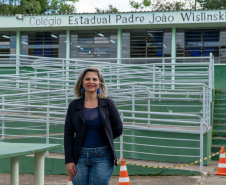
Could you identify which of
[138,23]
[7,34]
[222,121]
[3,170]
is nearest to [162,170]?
[3,170]

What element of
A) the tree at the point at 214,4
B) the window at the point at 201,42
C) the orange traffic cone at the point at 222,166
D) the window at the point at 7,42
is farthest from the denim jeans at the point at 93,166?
the tree at the point at 214,4

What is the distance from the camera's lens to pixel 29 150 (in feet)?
13.8

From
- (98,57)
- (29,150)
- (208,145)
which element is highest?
(98,57)

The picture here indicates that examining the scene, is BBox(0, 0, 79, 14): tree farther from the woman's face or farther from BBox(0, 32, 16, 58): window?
the woman's face

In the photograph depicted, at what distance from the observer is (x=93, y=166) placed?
12.8 feet

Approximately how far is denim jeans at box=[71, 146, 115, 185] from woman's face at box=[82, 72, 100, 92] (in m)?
0.57

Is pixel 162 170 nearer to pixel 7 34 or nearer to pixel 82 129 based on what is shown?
pixel 82 129

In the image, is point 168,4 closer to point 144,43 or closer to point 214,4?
point 214,4

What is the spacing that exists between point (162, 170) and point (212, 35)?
11.9m

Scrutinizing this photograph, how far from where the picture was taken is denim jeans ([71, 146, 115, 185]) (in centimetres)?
387

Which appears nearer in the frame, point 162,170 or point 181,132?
point 162,170

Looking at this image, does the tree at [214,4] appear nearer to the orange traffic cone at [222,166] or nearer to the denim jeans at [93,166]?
the orange traffic cone at [222,166]

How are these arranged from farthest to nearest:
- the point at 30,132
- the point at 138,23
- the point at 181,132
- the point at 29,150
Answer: the point at 138,23
the point at 30,132
the point at 181,132
the point at 29,150

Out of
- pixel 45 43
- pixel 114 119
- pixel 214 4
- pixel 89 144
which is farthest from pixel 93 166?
pixel 214 4
